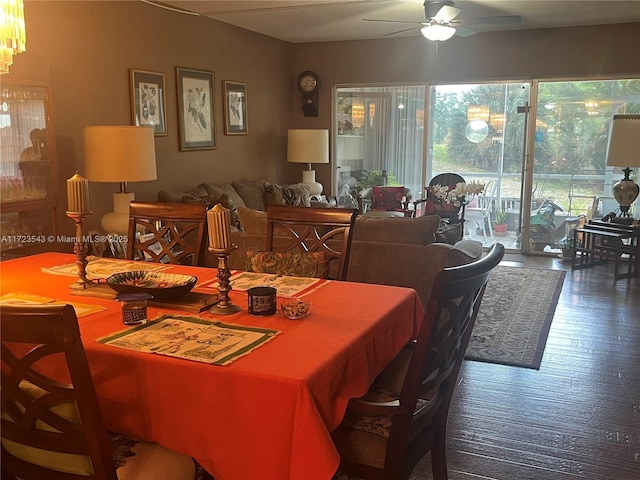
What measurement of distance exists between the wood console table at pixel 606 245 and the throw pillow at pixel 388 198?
6.77 ft

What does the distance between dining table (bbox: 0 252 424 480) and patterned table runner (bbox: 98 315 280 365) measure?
29mm

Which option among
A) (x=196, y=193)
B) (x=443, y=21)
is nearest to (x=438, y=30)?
(x=443, y=21)

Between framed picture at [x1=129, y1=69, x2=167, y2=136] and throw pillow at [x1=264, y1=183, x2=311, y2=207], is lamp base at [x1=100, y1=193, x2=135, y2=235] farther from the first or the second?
throw pillow at [x1=264, y1=183, x2=311, y2=207]

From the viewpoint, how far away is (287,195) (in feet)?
22.0

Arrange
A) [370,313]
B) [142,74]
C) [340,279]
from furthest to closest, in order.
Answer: [142,74] → [340,279] → [370,313]

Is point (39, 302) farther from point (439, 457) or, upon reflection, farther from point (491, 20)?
point (491, 20)

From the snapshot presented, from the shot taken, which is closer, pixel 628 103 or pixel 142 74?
pixel 142 74

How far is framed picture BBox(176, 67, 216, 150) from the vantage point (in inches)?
231

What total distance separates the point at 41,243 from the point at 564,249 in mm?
5388

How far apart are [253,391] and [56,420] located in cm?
46

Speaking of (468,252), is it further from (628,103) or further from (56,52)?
(628,103)

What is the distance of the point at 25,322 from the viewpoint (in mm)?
1227

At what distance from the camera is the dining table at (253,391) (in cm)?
143

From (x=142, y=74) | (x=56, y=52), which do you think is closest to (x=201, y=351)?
(x=56, y=52)
